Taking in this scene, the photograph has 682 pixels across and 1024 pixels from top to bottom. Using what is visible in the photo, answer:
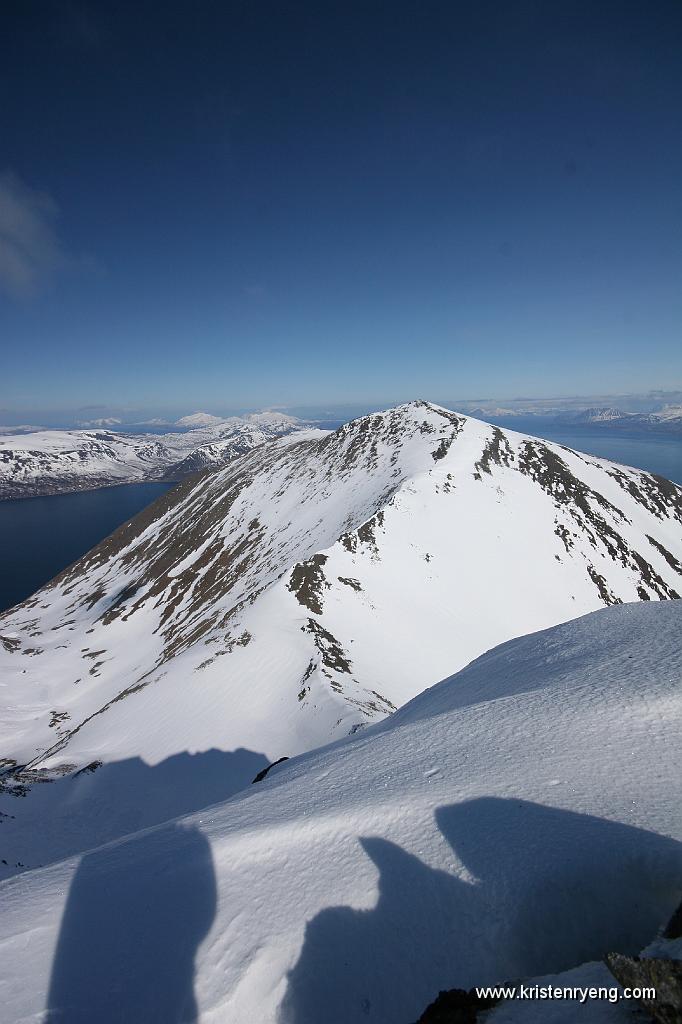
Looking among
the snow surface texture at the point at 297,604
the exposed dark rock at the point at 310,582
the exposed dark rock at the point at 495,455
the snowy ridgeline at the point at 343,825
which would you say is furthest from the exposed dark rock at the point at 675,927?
the exposed dark rock at the point at 495,455

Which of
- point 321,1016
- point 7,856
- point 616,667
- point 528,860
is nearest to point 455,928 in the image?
point 528,860

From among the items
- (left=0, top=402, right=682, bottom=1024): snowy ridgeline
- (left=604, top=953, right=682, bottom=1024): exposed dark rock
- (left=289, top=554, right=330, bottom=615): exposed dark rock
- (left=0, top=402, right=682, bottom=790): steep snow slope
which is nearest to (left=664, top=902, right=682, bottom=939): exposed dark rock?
(left=604, top=953, right=682, bottom=1024): exposed dark rock

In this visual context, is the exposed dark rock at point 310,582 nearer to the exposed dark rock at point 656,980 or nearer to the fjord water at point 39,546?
the exposed dark rock at point 656,980

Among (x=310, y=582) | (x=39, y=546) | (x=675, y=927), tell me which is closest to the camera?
(x=675, y=927)

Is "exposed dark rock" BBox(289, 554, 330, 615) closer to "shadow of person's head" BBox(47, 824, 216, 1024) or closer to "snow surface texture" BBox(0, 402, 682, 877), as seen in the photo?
"snow surface texture" BBox(0, 402, 682, 877)

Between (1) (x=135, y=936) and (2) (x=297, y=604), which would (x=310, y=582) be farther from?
(1) (x=135, y=936)

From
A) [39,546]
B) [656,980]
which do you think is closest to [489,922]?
[656,980]
